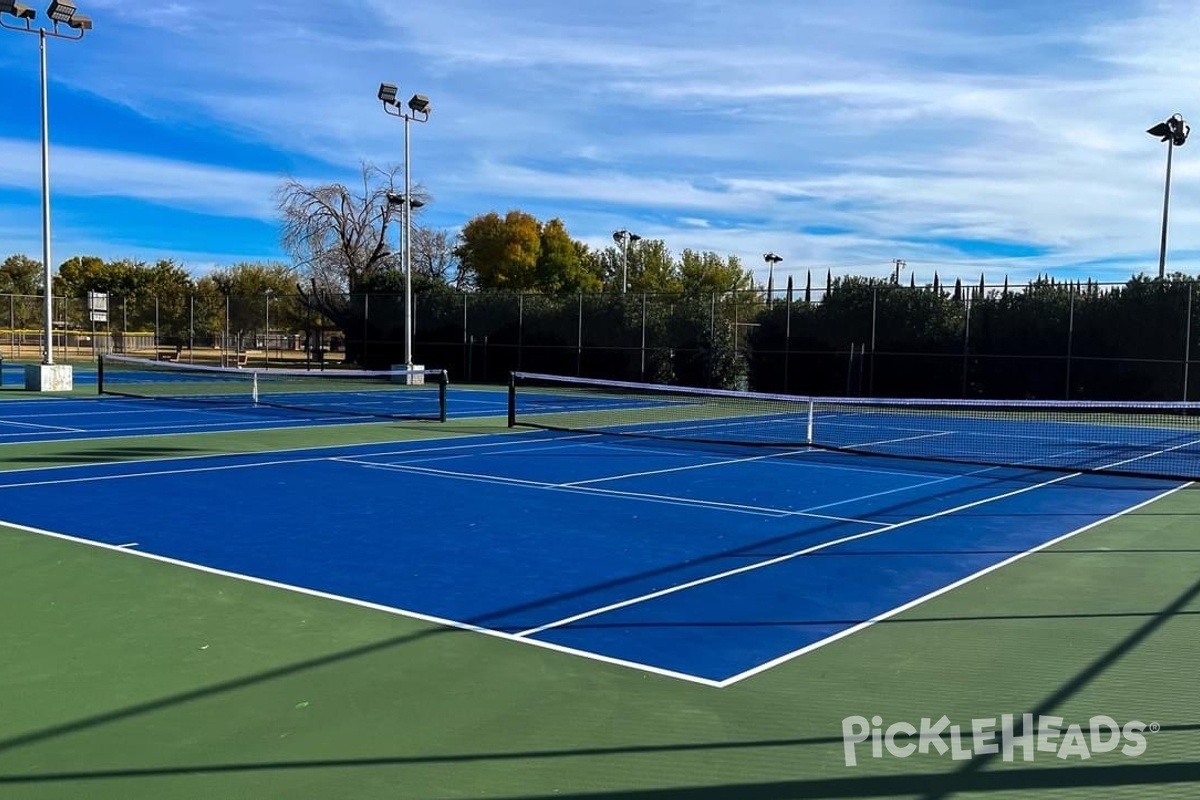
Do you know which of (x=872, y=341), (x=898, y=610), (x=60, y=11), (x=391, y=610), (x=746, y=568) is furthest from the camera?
(x=872, y=341)

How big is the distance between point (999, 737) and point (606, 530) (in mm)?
5261

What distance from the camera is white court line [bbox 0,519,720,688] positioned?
5594 mm

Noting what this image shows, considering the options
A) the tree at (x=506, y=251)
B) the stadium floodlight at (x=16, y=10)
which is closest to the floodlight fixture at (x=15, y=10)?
the stadium floodlight at (x=16, y=10)

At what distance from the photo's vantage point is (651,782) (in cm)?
418

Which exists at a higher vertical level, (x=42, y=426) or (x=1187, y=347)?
(x=1187, y=347)

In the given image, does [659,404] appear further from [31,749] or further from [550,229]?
[550,229]

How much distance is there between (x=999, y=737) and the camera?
4668 millimetres

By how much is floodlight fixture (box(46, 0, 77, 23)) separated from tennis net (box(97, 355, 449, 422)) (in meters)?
8.33

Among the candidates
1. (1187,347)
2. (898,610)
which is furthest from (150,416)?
(1187,347)

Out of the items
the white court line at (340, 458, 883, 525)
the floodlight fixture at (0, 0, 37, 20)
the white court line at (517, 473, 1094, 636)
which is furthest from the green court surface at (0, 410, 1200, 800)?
the floodlight fixture at (0, 0, 37, 20)

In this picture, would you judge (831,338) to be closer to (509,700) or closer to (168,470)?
(168,470)

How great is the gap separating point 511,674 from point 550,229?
6579cm

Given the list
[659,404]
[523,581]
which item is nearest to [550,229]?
[659,404]

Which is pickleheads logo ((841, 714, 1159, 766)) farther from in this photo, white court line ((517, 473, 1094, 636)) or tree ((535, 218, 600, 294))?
tree ((535, 218, 600, 294))
